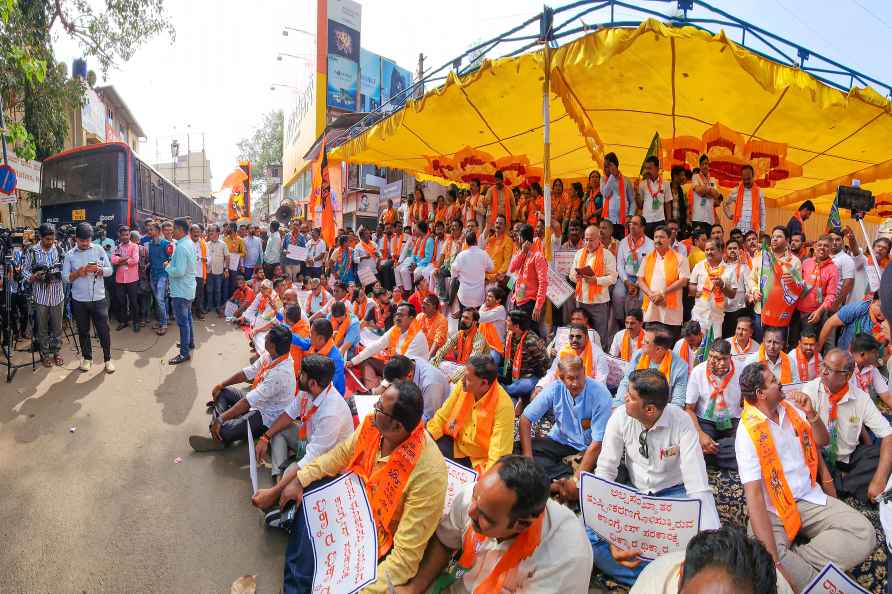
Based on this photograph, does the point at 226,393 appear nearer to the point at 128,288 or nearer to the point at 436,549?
the point at 436,549

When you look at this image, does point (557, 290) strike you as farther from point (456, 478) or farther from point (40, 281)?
point (40, 281)

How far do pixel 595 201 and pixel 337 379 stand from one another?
16.0 feet

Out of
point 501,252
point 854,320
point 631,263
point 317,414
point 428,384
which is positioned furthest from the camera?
point 501,252

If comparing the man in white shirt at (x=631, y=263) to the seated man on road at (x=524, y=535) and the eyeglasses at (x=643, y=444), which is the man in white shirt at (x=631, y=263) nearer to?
the eyeglasses at (x=643, y=444)

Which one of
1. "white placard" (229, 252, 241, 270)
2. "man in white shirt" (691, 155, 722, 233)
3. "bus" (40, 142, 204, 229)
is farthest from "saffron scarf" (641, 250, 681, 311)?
"bus" (40, 142, 204, 229)

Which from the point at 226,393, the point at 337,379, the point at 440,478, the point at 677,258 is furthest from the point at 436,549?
the point at 677,258

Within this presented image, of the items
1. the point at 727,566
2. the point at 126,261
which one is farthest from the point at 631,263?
the point at 126,261

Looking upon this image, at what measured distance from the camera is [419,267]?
9578mm

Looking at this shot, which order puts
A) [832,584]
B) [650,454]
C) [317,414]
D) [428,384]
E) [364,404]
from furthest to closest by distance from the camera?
1. [428,384]
2. [364,404]
3. [317,414]
4. [650,454]
5. [832,584]

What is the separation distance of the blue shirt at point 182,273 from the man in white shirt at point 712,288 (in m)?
6.66

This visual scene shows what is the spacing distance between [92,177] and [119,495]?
9266 mm

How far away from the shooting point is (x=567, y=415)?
406 cm

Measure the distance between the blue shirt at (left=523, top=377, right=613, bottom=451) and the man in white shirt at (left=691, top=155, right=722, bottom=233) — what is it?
171 inches

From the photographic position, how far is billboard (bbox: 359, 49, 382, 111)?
27641mm
